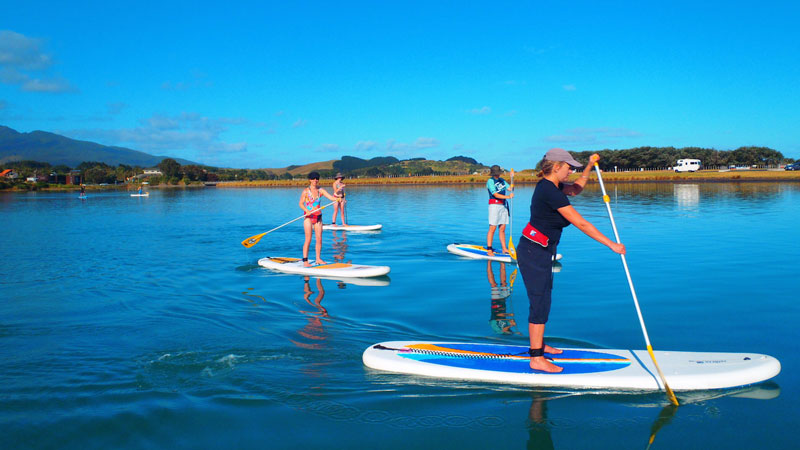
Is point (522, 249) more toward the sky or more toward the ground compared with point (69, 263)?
more toward the sky

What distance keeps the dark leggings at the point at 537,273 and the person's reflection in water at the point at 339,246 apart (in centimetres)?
949

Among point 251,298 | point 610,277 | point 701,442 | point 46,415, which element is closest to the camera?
point 701,442

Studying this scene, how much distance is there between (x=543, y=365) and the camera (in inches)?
226

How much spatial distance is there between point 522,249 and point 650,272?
304 inches

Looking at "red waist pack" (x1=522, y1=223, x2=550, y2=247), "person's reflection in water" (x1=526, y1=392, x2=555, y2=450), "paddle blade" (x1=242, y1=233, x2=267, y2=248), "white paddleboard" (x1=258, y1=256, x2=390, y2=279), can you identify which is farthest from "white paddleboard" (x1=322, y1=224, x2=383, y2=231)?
"person's reflection in water" (x1=526, y1=392, x2=555, y2=450)

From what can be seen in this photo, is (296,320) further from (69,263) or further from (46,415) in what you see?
(69,263)

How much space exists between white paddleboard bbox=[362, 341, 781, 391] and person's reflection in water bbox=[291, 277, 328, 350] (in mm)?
1170

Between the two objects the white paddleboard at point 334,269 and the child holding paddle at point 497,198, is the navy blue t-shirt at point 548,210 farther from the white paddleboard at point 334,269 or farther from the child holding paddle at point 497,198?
the child holding paddle at point 497,198

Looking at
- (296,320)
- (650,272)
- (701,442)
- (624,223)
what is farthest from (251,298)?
(624,223)

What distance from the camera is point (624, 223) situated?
73.4ft

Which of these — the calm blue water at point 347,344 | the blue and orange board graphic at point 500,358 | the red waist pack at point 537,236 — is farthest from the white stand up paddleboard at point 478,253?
the red waist pack at point 537,236

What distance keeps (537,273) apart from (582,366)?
4.16 ft

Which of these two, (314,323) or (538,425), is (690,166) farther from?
(538,425)

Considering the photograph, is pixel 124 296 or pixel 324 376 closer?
pixel 324 376
